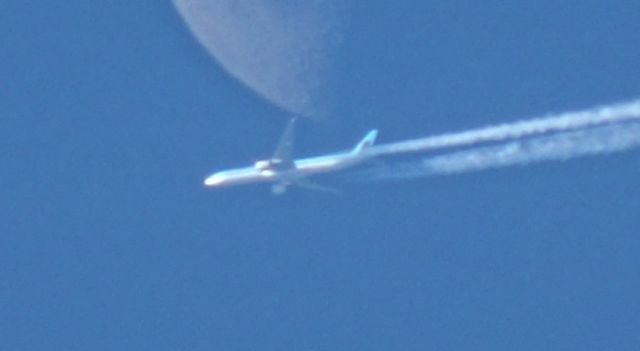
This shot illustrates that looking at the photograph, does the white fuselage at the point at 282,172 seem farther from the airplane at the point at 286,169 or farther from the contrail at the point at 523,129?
the contrail at the point at 523,129

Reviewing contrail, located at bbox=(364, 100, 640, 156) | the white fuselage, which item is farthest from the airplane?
contrail, located at bbox=(364, 100, 640, 156)

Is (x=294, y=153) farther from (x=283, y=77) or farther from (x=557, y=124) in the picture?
(x=557, y=124)

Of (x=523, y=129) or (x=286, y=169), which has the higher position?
(x=286, y=169)

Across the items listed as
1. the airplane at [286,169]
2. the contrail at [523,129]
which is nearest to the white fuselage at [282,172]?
the airplane at [286,169]

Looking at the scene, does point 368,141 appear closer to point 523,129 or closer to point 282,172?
point 282,172

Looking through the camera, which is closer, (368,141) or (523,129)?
(523,129)

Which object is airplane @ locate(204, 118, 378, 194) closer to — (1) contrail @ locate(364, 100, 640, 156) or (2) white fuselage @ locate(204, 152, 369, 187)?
(2) white fuselage @ locate(204, 152, 369, 187)

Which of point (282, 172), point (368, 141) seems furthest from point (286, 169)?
point (368, 141)

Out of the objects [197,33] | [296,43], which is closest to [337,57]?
[296,43]
